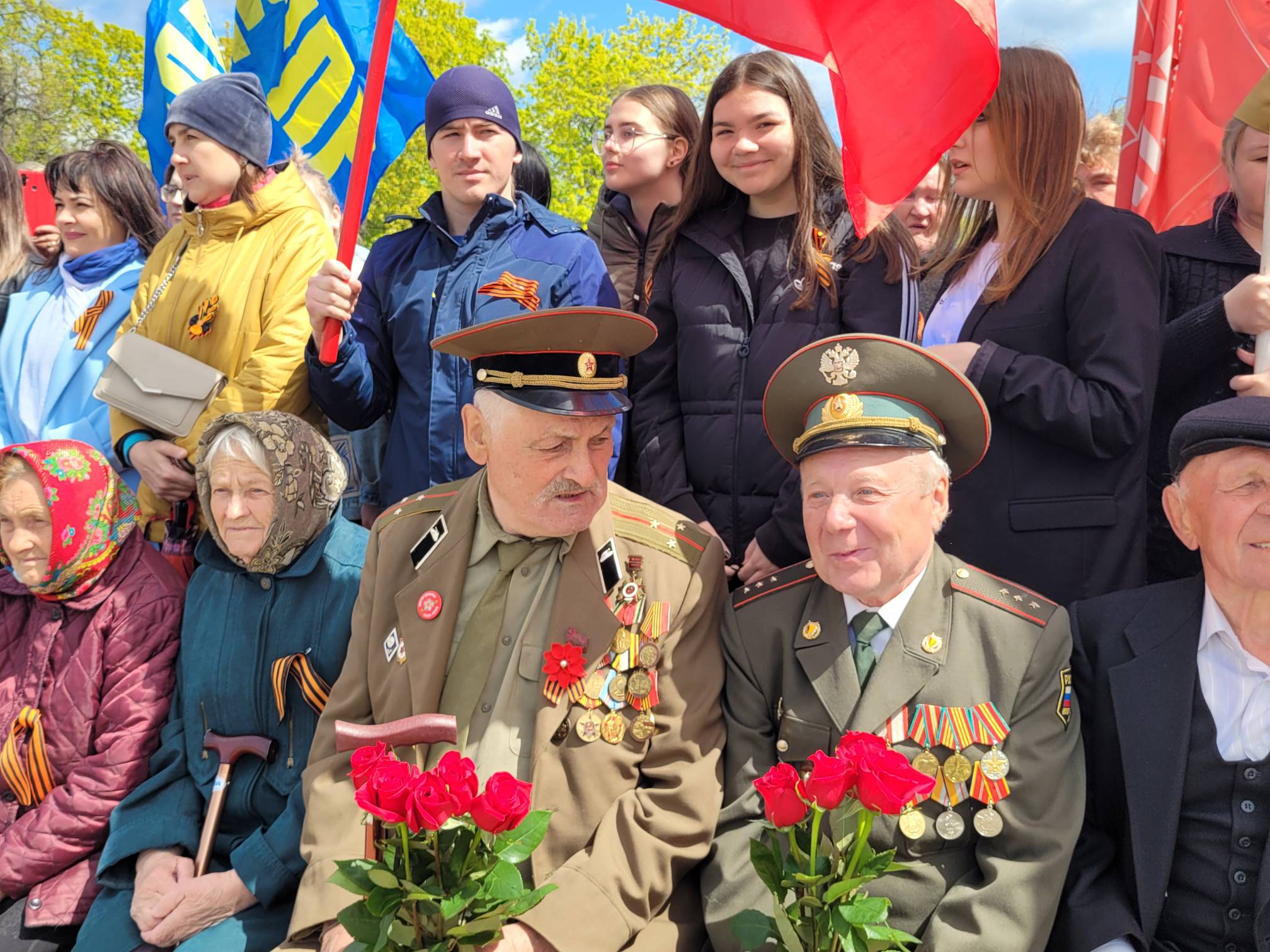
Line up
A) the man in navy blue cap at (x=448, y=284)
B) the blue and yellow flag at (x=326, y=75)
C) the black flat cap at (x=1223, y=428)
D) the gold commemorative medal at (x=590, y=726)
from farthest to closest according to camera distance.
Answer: the blue and yellow flag at (x=326, y=75) → the man in navy blue cap at (x=448, y=284) → the gold commemorative medal at (x=590, y=726) → the black flat cap at (x=1223, y=428)

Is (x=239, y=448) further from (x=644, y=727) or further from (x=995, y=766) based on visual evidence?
(x=995, y=766)

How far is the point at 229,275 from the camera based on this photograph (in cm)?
477

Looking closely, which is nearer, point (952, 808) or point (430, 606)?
point (952, 808)

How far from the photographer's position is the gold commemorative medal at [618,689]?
3223 mm

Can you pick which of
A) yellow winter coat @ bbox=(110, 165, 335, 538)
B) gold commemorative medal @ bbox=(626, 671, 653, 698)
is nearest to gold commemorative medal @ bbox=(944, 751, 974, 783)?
gold commemorative medal @ bbox=(626, 671, 653, 698)

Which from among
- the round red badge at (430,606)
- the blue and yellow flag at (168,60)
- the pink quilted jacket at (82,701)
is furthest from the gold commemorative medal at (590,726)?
the blue and yellow flag at (168,60)

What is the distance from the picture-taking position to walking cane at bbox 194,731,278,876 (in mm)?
3639

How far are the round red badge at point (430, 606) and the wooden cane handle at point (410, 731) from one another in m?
0.46

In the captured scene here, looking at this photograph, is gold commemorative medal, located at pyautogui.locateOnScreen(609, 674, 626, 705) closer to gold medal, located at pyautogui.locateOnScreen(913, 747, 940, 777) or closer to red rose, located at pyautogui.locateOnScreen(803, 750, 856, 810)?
gold medal, located at pyautogui.locateOnScreen(913, 747, 940, 777)

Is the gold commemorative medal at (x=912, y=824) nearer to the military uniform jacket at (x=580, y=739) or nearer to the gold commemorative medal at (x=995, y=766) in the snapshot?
the gold commemorative medal at (x=995, y=766)

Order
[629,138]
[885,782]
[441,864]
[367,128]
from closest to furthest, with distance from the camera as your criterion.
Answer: [885,782] < [441,864] < [367,128] < [629,138]

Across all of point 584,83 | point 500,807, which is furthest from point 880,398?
point 584,83

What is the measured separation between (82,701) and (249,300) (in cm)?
173

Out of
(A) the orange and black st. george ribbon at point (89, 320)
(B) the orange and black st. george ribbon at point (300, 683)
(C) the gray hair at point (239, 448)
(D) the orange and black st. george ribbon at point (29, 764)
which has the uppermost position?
(A) the orange and black st. george ribbon at point (89, 320)
